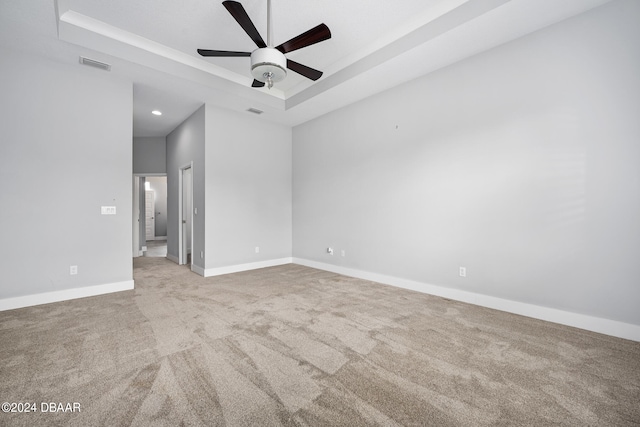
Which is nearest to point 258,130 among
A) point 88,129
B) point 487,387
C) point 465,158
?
point 88,129

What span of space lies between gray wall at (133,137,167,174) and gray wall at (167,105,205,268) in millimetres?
329

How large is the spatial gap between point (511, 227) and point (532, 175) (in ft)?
2.05

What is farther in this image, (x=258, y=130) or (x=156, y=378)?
(x=258, y=130)

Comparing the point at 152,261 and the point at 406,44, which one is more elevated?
the point at 406,44

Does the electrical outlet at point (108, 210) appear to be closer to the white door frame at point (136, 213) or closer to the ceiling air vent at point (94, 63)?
the ceiling air vent at point (94, 63)

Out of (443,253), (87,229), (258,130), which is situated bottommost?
(443,253)

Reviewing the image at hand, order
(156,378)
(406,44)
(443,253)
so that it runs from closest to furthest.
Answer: (156,378) → (406,44) → (443,253)

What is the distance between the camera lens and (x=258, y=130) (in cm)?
572

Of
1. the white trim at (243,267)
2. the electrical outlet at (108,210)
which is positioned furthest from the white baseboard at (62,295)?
the white trim at (243,267)

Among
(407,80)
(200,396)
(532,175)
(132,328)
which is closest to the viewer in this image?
(200,396)

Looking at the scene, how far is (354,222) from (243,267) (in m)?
2.42

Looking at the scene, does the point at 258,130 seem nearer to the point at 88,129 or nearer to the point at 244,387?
the point at 88,129

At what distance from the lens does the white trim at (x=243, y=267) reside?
194 inches

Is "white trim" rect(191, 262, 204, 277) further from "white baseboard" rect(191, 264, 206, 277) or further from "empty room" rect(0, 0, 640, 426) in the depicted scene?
"empty room" rect(0, 0, 640, 426)
